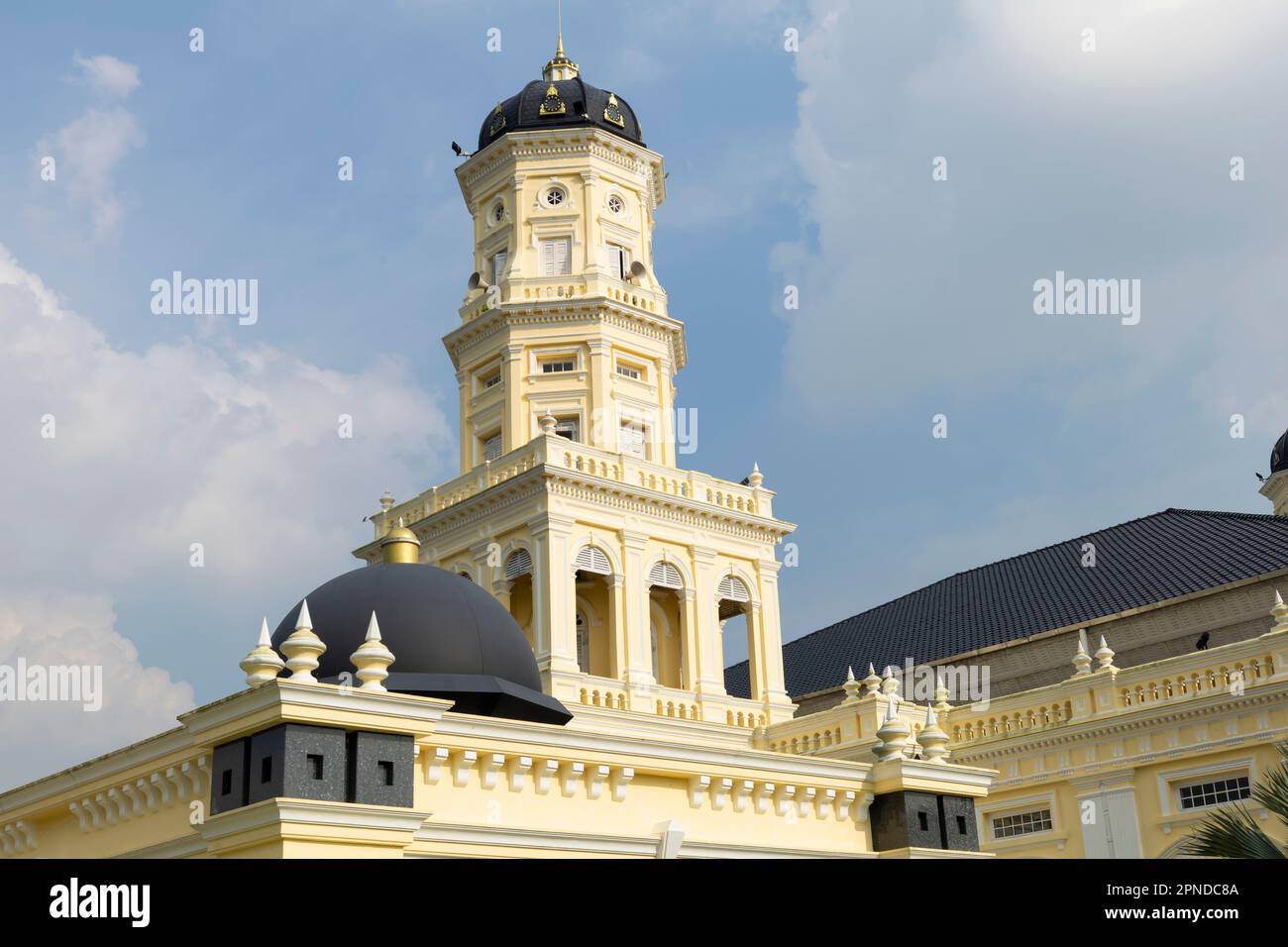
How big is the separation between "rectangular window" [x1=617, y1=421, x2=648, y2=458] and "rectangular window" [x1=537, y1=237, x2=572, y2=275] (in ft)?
16.4

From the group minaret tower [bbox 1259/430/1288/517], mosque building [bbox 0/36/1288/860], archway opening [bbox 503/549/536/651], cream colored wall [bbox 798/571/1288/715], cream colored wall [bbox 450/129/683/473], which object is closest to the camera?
mosque building [bbox 0/36/1288/860]

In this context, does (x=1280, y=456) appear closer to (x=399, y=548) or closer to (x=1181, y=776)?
(x=1181, y=776)

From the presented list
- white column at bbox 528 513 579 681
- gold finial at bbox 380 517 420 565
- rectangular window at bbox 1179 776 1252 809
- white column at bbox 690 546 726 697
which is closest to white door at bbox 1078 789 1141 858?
rectangular window at bbox 1179 776 1252 809

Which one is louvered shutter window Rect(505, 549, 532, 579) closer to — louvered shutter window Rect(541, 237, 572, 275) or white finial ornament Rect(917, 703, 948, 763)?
louvered shutter window Rect(541, 237, 572, 275)

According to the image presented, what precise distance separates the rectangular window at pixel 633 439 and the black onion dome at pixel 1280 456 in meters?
41.9

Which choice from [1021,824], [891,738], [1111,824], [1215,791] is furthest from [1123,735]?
[891,738]

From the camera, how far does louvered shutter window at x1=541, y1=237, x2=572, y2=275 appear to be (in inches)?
1567

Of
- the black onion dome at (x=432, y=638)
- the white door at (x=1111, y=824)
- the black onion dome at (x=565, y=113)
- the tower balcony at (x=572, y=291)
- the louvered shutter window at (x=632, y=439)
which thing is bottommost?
the white door at (x=1111, y=824)

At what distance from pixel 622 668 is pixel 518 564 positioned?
12.1ft

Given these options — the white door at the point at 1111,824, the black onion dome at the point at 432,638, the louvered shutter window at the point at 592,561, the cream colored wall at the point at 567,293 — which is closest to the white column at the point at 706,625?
the louvered shutter window at the point at 592,561

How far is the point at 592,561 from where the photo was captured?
34.7 meters

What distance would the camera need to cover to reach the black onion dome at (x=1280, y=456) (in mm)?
67750

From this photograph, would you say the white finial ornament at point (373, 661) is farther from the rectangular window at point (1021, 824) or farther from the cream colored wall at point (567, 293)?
the cream colored wall at point (567, 293)
